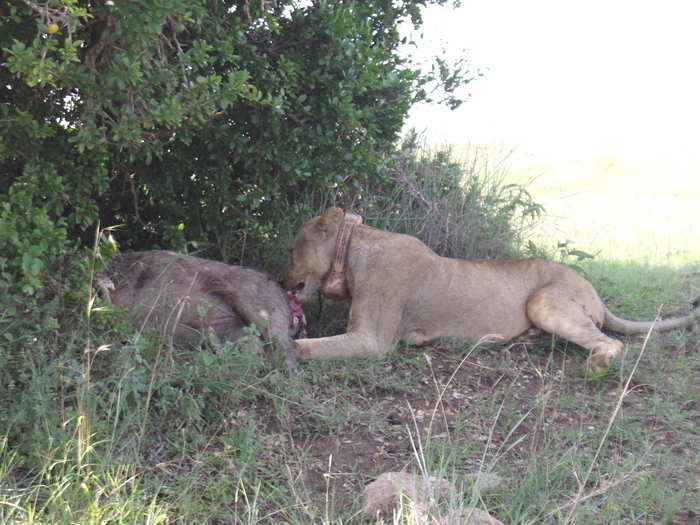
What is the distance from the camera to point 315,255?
5.95m

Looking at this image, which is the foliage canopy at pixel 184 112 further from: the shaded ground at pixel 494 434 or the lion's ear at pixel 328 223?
the shaded ground at pixel 494 434

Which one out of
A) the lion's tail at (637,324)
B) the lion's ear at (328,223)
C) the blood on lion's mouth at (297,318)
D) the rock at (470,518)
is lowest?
the rock at (470,518)

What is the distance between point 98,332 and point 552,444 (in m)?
2.45

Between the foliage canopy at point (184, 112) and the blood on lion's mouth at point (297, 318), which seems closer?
the foliage canopy at point (184, 112)

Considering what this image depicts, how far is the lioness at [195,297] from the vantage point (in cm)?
496

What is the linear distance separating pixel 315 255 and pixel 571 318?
1852mm

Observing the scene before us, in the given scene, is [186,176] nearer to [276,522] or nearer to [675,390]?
[276,522]

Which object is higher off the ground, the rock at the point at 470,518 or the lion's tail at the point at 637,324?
the lion's tail at the point at 637,324

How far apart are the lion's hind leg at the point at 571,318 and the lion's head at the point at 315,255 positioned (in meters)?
1.49

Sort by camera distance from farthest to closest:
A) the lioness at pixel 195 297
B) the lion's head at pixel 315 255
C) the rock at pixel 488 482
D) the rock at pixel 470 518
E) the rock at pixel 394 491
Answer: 1. the lion's head at pixel 315 255
2. the lioness at pixel 195 297
3. the rock at pixel 488 482
4. the rock at pixel 394 491
5. the rock at pixel 470 518

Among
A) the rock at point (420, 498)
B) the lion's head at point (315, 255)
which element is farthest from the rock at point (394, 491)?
the lion's head at point (315, 255)

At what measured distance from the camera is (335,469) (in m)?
4.02

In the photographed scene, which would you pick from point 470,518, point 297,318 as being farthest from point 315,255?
point 470,518

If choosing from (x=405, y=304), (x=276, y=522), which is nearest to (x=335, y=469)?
(x=276, y=522)
